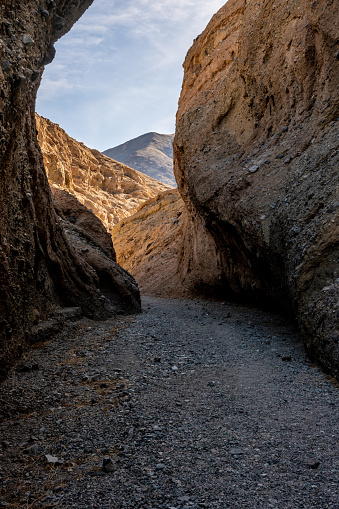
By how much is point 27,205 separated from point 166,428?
15.5 ft

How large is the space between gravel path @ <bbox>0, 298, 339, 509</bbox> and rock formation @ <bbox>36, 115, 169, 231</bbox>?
113 feet

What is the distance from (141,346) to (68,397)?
2.58 m

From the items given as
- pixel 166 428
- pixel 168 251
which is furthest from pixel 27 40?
pixel 168 251

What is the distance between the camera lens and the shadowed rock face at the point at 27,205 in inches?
185

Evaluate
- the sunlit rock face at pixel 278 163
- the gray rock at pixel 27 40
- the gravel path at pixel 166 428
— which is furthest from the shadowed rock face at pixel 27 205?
the sunlit rock face at pixel 278 163

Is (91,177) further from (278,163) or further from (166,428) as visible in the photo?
(166,428)

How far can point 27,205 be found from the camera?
277 inches

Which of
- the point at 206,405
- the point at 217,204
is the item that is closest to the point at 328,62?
the point at 217,204

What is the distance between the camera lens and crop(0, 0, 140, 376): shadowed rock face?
4.71 meters

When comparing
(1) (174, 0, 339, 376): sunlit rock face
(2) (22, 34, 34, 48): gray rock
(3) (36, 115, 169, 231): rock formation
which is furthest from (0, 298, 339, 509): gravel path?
(3) (36, 115, 169, 231): rock formation

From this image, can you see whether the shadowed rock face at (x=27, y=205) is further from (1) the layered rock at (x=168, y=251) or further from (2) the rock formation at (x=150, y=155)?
(2) the rock formation at (x=150, y=155)

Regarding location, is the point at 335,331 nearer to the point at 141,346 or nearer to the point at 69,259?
the point at 141,346

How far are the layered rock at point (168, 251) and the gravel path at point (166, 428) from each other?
7939 millimetres

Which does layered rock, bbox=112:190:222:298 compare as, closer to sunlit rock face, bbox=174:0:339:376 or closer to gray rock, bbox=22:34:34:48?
sunlit rock face, bbox=174:0:339:376
